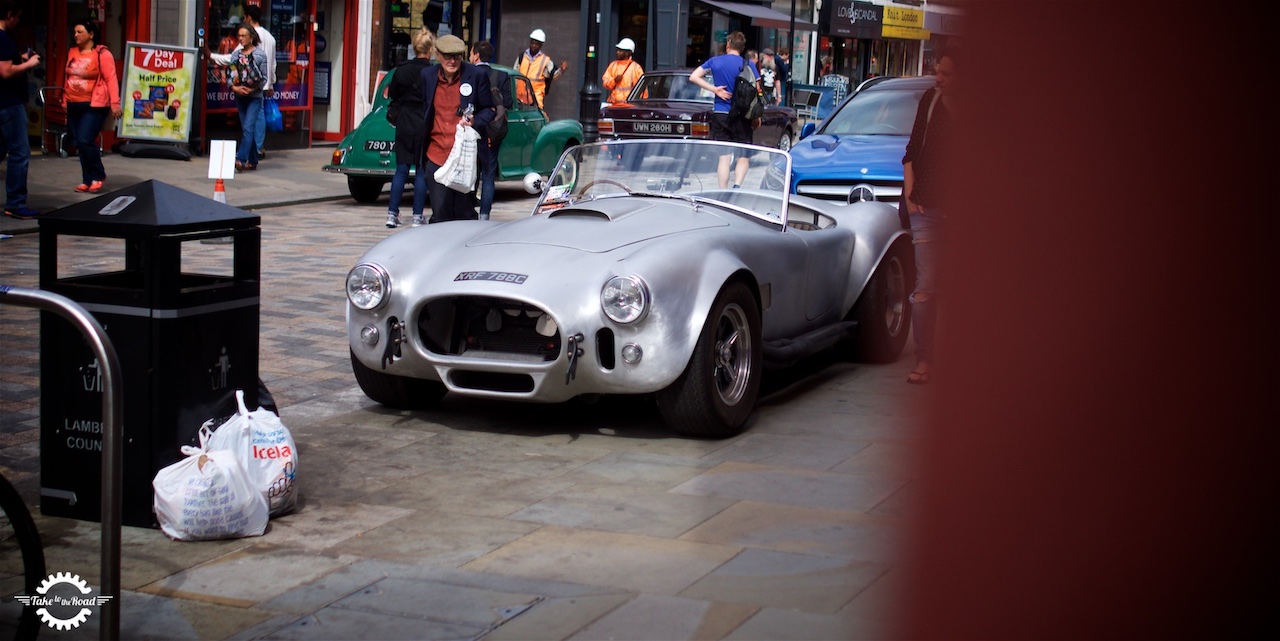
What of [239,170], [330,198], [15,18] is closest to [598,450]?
[15,18]

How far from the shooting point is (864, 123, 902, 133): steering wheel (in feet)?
40.5

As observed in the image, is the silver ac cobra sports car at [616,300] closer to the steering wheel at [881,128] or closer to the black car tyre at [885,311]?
the black car tyre at [885,311]

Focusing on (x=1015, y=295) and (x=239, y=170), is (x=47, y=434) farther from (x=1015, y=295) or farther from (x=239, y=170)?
(x=239, y=170)

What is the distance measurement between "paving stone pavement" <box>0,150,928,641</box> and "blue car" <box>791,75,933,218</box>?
4012mm

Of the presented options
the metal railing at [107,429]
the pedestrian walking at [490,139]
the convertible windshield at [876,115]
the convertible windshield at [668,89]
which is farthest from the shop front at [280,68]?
the metal railing at [107,429]

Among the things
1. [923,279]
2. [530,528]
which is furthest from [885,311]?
[530,528]

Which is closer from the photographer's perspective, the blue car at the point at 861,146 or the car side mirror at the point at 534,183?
the car side mirror at the point at 534,183

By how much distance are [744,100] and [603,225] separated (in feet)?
24.7

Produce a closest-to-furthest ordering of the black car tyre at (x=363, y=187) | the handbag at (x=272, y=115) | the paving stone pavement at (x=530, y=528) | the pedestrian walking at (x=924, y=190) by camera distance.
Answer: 1. the paving stone pavement at (x=530, y=528)
2. the pedestrian walking at (x=924, y=190)
3. the black car tyre at (x=363, y=187)
4. the handbag at (x=272, y=115)

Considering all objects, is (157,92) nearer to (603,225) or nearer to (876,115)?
(876,115)

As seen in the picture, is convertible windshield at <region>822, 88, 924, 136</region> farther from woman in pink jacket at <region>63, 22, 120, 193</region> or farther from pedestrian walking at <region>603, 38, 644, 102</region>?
pedestrian walking at <region>603, 38, 644, 102</region>

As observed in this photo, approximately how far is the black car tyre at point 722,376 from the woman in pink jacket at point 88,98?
32.0ft

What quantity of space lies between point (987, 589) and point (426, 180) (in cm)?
949

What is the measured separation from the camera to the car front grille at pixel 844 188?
36.3ft
